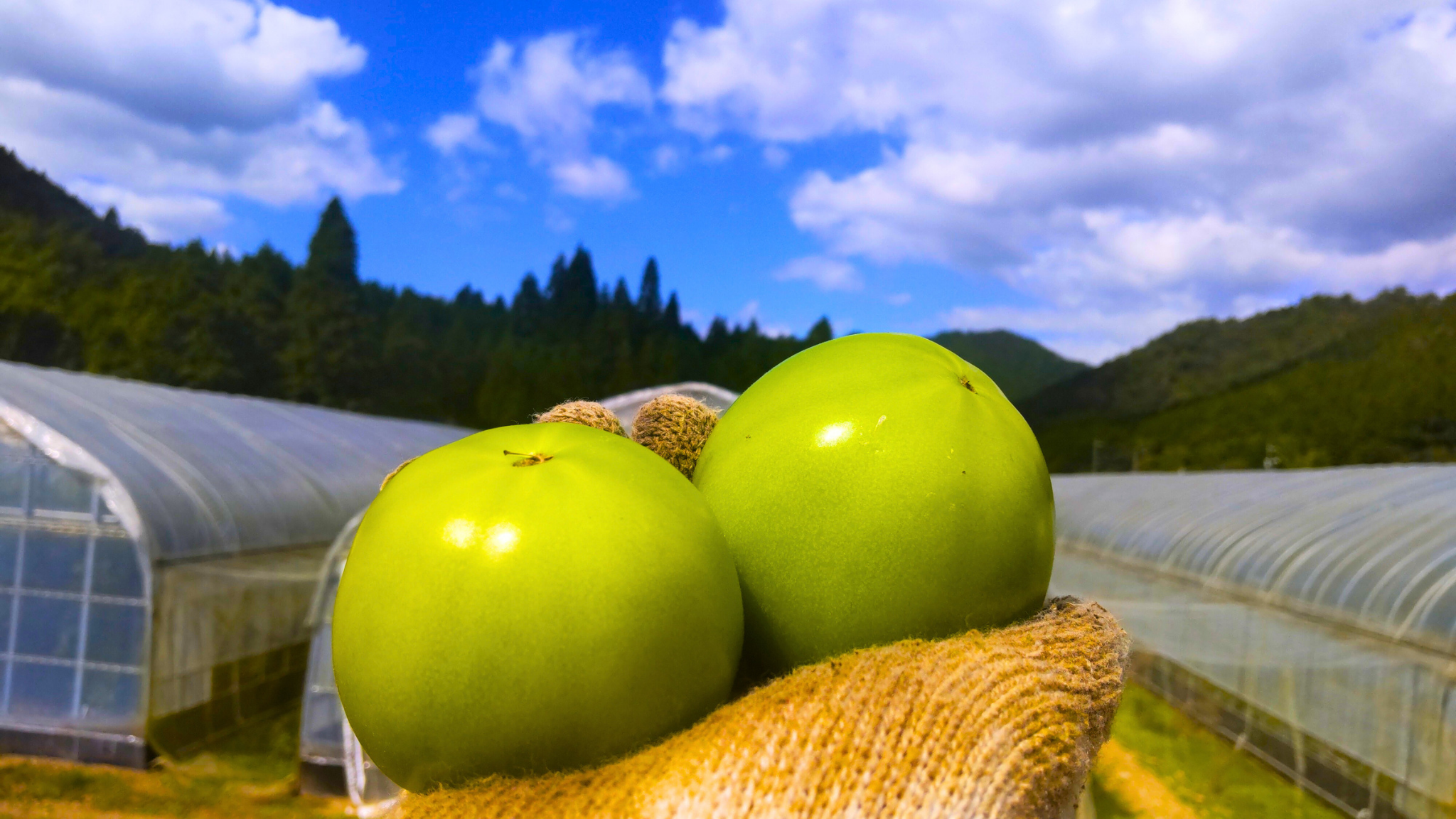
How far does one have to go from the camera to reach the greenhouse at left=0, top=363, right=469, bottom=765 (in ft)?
26.0

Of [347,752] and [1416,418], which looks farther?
[1416,418]

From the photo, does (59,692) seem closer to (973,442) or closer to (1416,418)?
(973,442)

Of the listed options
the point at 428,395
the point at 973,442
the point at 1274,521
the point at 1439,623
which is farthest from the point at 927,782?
the point at 428,395

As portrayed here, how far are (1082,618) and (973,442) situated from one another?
40 cm

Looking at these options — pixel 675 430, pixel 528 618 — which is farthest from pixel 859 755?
pixel 675 430

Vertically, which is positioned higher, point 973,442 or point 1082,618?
point 973,442

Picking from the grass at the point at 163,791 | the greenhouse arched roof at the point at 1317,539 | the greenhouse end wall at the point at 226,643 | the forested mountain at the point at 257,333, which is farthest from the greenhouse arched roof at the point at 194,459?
the forested mountain at the point at 257,333

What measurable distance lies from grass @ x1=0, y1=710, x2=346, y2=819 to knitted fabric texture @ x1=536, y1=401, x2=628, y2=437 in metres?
7.37

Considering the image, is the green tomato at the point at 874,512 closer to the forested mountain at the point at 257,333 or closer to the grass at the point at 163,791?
the grass at the point at 163,791

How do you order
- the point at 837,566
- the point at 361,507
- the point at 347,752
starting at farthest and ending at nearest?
the point at 361,507 → the point at 347,752 → the point at 837,566

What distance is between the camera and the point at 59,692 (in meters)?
8.02

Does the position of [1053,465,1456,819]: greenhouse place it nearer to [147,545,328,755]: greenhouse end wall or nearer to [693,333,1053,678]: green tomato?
[693,333,1053,678]: green tomato

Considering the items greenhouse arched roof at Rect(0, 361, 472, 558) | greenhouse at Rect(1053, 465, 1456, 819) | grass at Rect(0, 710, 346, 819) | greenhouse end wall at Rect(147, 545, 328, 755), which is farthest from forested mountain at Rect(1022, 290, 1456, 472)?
grass at Rect(0, 710, 346, 819)

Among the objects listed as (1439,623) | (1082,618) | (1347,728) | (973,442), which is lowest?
(1347,728)
